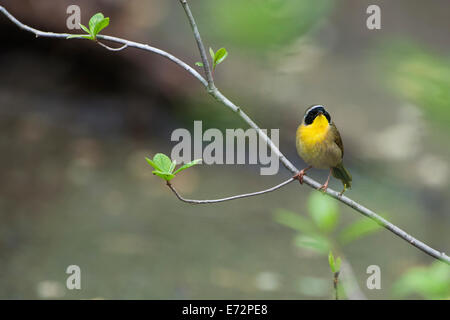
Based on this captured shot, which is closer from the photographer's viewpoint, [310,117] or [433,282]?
[433,282]

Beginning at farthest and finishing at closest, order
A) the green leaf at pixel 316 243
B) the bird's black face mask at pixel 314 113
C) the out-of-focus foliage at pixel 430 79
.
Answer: the bird's black face mask at pixel 314 113, the green leaf at pixel 316 243, the out-of-focus foliage at pixel 430 79

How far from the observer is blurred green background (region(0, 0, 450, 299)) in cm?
342

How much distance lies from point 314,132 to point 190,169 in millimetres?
2914

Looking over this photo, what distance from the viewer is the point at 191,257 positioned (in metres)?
3.61

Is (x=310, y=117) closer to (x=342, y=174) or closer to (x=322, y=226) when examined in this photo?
(x=342, y=174)

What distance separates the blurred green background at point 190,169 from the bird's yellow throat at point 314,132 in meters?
0.87

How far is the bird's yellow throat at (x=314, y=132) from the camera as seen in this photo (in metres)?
1.79

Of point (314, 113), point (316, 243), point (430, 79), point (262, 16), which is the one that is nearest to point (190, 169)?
point (262, 16)

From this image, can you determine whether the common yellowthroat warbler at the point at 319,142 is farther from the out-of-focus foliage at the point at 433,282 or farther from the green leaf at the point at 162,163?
the green leaf at the point at 162,163

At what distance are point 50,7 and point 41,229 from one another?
2.20 metres

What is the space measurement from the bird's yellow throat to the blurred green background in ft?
2.87

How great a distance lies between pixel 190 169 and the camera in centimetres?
466

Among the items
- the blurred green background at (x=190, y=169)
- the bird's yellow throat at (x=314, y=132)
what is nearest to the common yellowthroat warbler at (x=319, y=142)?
the bird's yellow throat at (x=314, y=132)
